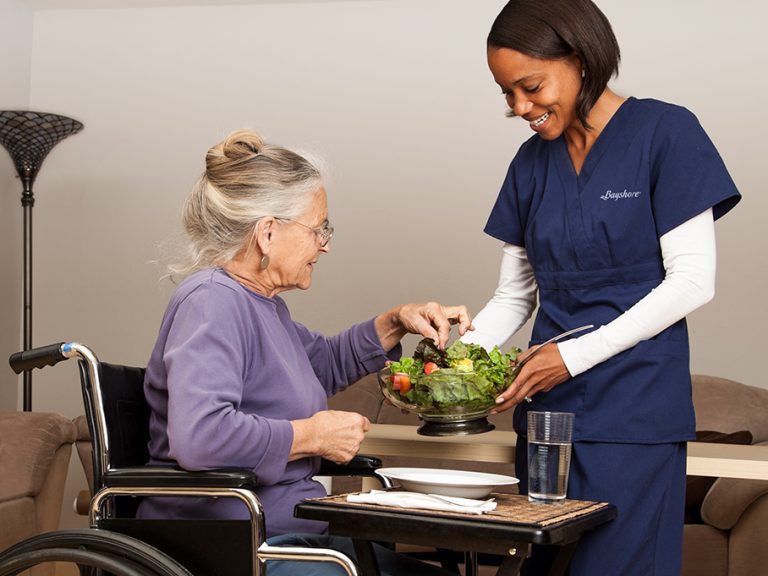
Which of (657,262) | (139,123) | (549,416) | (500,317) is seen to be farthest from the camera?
(139,123)

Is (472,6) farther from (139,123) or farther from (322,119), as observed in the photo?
(139,123)

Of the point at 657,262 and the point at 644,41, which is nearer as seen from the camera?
the point at 657,262

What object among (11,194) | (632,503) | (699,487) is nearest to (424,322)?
(632,503)

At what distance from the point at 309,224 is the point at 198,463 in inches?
20.2

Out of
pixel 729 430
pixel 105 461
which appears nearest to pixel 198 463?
pixel 105 461

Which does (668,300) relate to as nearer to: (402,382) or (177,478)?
(402,382)

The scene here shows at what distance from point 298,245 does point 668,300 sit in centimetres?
64

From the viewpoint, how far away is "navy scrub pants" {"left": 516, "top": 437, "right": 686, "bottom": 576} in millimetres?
1663

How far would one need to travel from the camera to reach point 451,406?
175 cm

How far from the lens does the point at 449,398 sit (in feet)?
5.72

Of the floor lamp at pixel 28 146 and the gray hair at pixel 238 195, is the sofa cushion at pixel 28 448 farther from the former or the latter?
the gray hair at pixel 238 195

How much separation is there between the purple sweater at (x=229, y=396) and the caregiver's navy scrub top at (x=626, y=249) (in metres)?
0.44

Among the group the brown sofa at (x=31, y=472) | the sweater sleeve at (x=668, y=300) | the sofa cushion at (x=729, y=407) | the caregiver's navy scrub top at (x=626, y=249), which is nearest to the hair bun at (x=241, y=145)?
the caregiver's navy scrub top at (x=626, y=249)

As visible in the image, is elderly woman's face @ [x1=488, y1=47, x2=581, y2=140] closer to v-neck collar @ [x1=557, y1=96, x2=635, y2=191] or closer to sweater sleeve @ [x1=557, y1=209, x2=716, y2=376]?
v-neck collar @ [x1=557, y1=96, x2=635, y2=191]
